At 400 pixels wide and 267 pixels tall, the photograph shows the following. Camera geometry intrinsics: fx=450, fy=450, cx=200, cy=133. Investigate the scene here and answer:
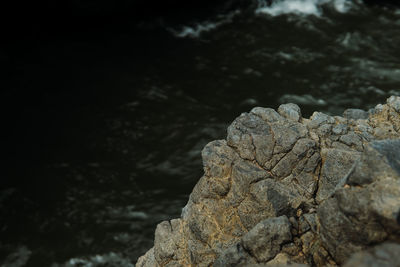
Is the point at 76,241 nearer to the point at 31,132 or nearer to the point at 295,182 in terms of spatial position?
the point at 31,132

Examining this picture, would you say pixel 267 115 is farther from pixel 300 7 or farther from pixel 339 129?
pixel 300 7

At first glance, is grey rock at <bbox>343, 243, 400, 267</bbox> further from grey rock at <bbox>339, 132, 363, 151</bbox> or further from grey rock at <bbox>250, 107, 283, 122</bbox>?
grey rock at <bbox>250, 107, 283, 122</bbox>

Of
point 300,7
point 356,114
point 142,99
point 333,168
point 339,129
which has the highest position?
point 300,7

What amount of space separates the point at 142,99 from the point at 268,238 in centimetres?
1093

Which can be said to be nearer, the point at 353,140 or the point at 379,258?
the point at 379,258

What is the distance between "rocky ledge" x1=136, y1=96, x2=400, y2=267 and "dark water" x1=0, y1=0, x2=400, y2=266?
5035mm

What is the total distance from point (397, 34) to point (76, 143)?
12.6 meters

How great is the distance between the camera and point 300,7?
1977cm

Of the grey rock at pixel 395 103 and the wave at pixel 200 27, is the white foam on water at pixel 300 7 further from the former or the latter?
the grey rock at pixel 395 103

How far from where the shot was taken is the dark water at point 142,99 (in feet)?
39.6

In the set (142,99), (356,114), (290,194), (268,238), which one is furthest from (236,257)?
(142,99)

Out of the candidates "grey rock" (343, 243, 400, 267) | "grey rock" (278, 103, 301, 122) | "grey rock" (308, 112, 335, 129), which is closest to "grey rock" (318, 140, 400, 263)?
"grey rock" (343, 243, 400, 267)

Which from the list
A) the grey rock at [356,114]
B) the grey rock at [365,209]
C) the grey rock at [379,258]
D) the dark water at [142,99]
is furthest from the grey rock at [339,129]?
the dark water at [142,99]

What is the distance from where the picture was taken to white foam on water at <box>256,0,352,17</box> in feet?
63.3
